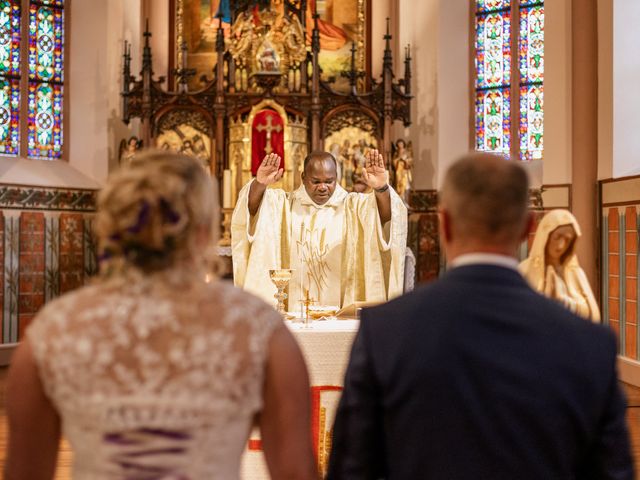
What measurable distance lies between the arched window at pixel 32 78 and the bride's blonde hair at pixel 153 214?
10.6m

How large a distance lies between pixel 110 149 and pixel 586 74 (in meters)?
6.26

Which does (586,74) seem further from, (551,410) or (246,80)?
(551,410)

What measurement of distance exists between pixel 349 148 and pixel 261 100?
4.30 ft

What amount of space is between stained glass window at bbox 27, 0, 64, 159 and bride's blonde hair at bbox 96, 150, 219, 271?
10.8m

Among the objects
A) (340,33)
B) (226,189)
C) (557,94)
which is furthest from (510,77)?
(226,189)

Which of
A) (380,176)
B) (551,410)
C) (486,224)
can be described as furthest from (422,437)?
(380,176)

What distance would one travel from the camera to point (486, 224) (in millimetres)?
1731

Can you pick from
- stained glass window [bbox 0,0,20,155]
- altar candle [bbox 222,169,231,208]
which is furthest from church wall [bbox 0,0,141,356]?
altar candle [bbox 222,169,231,208]

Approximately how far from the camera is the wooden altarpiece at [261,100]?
11320mm

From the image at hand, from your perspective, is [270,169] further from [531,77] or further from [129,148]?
[531,77]

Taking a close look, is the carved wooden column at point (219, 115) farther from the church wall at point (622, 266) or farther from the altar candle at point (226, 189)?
the church wall at point (622, 266)

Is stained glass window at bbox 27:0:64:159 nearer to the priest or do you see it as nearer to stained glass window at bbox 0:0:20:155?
stained glass window at bbox 0:0:20:155

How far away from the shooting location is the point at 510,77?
12.0 meters

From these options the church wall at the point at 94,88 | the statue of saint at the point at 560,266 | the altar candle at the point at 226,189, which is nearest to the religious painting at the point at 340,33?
the altar candle at the point at 226,189
